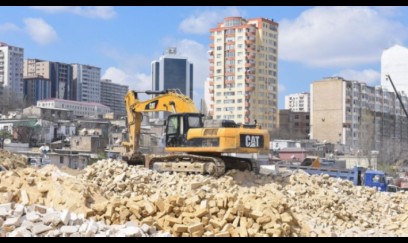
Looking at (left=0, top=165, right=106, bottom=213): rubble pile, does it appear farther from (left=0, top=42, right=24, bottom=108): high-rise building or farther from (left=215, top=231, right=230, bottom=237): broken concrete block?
(left=0, top=42, right=24, bottom=108): high-rise building

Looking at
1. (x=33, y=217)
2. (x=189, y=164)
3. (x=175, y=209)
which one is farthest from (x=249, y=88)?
(x=33, y=217)

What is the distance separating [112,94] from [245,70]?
38776 millimetres

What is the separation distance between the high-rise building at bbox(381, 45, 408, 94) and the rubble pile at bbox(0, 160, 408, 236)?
1644 inches

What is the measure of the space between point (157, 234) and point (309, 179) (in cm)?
785

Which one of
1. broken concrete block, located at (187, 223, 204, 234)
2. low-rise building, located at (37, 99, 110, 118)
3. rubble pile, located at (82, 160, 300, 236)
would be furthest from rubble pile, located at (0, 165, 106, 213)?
low-rise building, located at (37, 99, 110, 118)

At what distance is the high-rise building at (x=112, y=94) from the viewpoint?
98125 mm

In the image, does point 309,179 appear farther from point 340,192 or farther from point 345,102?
point 345,102

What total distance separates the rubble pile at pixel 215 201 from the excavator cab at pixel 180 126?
146 cm

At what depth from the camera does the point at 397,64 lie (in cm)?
5606

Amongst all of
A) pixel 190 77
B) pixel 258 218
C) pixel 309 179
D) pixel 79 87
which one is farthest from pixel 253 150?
pixel 79 87

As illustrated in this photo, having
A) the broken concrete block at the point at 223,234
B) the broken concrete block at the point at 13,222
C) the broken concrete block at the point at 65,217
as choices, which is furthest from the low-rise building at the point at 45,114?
the broken concrete block at the point at 223,234

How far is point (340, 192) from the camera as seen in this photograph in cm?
1535

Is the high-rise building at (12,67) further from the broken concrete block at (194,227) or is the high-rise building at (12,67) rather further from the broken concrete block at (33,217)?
the broken concrete block at (194,227)

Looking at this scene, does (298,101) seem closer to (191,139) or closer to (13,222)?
(191,139)
